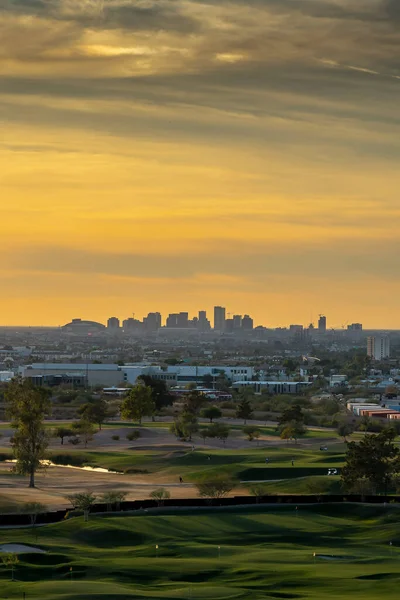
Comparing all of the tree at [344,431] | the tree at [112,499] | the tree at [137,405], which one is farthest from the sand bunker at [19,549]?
the tree at [137,405]

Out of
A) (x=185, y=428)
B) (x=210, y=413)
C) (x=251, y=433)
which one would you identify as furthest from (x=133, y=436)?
(x=210, y=413)

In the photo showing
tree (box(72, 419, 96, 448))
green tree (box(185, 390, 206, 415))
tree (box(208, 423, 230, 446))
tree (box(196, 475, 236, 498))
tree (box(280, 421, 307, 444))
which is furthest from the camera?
green tree (box(185, 390, 206, 415))

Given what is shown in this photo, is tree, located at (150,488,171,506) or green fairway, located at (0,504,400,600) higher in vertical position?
tree, located at (150,488,171,506)

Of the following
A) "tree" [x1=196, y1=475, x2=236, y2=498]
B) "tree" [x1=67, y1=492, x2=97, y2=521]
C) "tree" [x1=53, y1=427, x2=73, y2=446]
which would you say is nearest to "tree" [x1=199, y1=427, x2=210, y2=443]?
"tree" [x1=53, y1=427, x2=73, y2=446]

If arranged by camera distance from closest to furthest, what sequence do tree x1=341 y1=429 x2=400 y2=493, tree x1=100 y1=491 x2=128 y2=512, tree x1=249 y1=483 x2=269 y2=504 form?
tree x1=100 y1=491 x2=128 y2=512 → tree x1=249 y1=483 x2=269 y2=504 → tree x1=341 y1=429 x2=400 y2=493

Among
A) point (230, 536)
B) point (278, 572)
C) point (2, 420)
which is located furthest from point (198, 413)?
point (278, 572)

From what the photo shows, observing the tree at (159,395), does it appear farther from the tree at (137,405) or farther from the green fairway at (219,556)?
the green fairway at (219,556)

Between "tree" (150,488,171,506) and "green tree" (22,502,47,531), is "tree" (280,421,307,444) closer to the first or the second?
"tree" (150,488,171,506)
